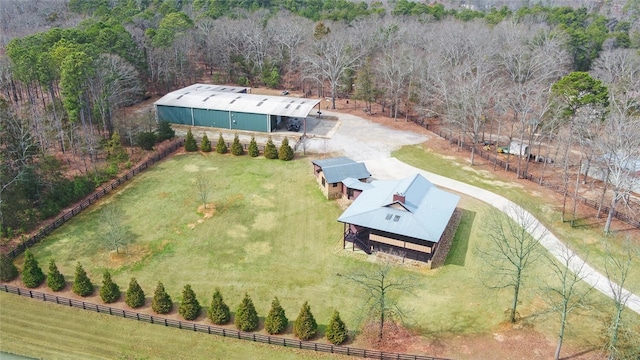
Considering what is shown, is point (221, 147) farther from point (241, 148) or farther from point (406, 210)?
point (406, 210)

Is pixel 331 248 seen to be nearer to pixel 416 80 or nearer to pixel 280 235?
pixel 280 235

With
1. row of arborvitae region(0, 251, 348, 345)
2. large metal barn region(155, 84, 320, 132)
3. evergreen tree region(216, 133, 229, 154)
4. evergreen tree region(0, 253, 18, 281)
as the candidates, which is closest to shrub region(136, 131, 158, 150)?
evergreen tree region(216, 133, 229, 154)

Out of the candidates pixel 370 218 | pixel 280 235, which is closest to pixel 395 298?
pixel 370 218

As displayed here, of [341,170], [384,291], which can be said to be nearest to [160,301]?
[384,291]

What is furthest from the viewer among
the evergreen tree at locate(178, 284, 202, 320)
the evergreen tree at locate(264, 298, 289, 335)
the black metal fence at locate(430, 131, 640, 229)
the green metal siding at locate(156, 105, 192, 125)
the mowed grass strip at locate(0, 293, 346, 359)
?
the green metal siding at locate(156, 105, 192, 125)

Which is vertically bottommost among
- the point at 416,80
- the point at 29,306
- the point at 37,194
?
the point at 29,306

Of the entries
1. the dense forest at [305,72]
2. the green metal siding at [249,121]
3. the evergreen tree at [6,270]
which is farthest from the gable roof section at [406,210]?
the green metal siding at [249,121]

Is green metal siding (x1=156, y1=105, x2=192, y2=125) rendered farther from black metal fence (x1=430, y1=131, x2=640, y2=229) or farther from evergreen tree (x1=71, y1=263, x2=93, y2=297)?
evergreen tree (x1=71, y1=263, x2=93, y2=297)
